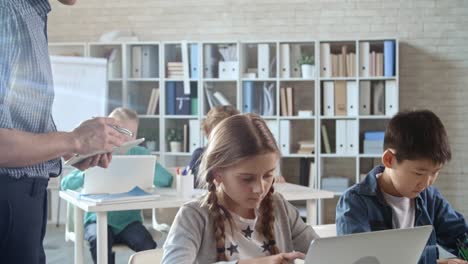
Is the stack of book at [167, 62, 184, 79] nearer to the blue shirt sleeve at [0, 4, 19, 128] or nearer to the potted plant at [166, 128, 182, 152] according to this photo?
the potted plant at [166, 128, 182, 152]

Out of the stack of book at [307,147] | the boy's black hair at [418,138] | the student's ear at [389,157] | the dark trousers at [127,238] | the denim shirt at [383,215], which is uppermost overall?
the boy's black hair at [418,138]

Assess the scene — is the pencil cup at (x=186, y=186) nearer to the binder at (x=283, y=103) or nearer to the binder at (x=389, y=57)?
the binder at (x=283, y=103)

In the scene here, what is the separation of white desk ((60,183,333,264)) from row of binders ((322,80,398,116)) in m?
2.46

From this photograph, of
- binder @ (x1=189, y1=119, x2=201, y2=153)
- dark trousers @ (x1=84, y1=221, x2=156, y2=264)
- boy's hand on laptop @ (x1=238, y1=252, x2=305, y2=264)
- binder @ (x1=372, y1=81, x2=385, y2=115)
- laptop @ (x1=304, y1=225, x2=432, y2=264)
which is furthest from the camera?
binder @ (x1=189, y1=119, x2=201, y2=153)

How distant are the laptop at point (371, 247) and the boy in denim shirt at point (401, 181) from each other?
54cm

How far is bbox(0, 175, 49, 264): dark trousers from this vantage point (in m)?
1.59

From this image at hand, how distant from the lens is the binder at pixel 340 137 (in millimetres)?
6387

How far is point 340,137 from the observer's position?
6406 mm

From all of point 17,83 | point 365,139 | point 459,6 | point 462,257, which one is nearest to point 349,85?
point 365,139

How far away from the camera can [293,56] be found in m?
6.54

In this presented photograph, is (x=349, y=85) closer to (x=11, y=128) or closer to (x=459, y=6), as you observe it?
(x=459, y=6)

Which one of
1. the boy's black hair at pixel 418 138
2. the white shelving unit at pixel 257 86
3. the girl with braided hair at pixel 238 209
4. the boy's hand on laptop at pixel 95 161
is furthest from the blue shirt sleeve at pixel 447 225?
the white shelving unit at pixel 257 86

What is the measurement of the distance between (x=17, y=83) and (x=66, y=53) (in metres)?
5.69

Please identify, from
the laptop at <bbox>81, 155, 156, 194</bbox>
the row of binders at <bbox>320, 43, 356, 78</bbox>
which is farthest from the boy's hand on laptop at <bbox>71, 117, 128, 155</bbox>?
the row of binders at <bbox>320, 43, 356, 78</bbox>
